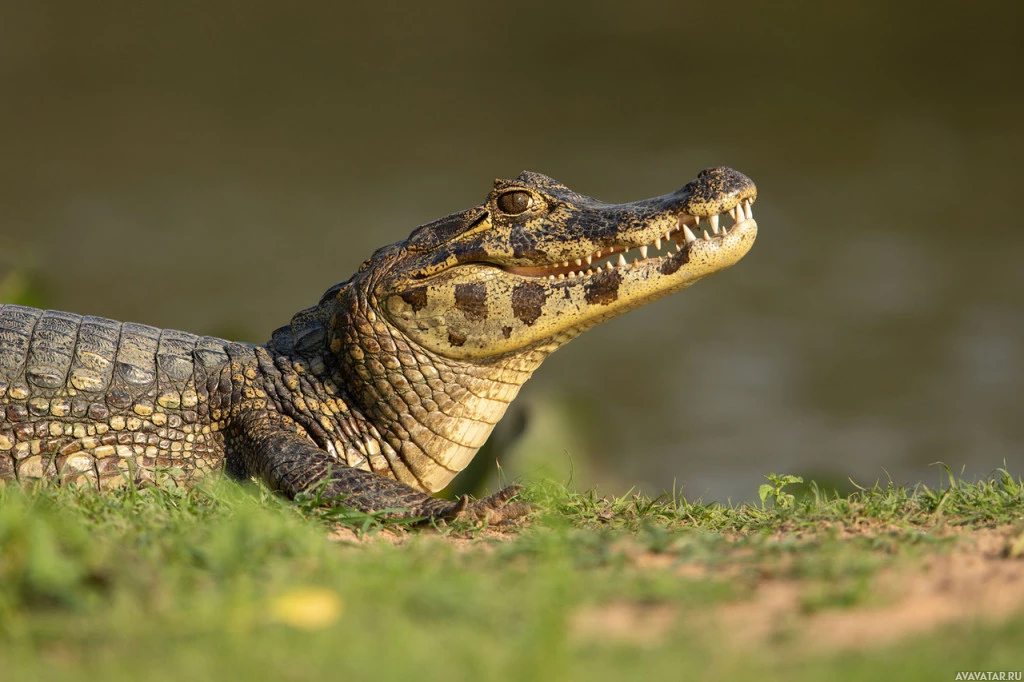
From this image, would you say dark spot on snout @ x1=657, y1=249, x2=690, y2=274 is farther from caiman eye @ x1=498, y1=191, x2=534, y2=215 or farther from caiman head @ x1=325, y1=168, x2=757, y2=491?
caiman eye @ x1=498, y1=191, x2=534, y2=215

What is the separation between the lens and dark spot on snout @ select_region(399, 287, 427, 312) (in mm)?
4027

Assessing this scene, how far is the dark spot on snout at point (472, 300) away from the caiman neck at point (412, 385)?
0.21 metres

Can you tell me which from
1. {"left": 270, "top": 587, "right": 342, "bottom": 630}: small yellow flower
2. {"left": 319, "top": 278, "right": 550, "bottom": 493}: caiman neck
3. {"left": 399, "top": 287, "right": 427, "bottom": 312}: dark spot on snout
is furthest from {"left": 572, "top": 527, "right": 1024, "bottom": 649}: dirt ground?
{"left": 399, "top": 287, "right": 427, "bottom": 312}: dark spot on snout

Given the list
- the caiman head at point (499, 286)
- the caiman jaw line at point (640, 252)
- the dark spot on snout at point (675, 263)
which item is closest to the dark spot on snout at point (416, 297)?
the caiman head at point (499, 286)

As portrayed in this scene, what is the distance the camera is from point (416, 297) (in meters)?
4.03

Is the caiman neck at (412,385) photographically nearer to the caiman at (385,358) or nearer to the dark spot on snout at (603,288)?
the caiman at (385,358)

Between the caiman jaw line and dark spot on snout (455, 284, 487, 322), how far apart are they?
153 mm

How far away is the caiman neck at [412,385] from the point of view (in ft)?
13.3

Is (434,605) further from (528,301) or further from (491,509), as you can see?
(528,301)

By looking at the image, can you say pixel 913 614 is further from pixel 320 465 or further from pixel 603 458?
pixel 603 458

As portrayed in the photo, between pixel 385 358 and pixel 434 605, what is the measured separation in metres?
2.19

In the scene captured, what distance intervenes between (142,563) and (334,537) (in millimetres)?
852

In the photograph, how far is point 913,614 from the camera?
2.02 meters

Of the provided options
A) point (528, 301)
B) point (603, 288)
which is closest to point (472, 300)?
point (528, 301)
